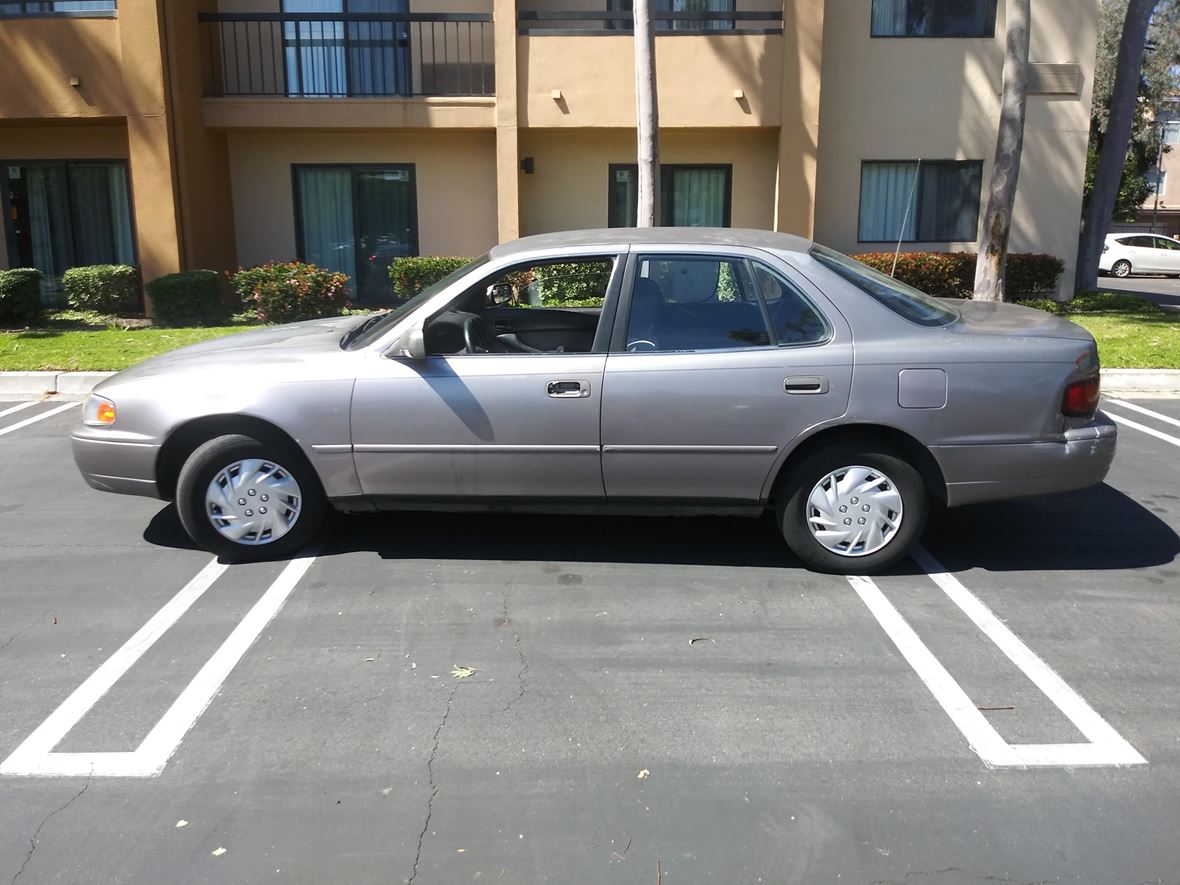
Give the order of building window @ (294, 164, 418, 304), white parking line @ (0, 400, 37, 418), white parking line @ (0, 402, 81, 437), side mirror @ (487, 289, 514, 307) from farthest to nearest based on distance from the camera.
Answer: building window @ (294, 164, 418, 304)
white parking line @ (0, 400, 37, 418)
white parking line @ (0, 402, 81, 437)
side mirror @ (487, 289, 514, 307)

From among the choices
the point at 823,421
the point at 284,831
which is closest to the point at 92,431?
the point at 284,831

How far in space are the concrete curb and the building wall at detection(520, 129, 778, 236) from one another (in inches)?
257

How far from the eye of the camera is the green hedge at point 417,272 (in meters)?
14.7

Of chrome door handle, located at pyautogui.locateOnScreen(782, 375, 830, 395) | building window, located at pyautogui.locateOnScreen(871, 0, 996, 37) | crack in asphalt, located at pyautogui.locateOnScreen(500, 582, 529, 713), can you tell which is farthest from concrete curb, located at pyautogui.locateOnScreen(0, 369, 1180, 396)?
building window, located at pyautogui.locateOnScreen(871, 0, 996, 37)

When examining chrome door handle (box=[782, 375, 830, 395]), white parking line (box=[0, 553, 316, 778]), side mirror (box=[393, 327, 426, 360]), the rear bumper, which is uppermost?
side mirror (box=[393, 327, 426, 360])

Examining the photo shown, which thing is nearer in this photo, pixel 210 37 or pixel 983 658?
pixel 983 658

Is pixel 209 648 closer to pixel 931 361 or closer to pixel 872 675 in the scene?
pixel 872 675

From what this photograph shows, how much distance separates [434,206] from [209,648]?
1238 cm

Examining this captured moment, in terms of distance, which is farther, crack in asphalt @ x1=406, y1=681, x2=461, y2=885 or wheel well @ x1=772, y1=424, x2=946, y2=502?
wheel well @ x1=772, y1=424, x2=946, y2=502

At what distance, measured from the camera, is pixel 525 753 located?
3803 mm

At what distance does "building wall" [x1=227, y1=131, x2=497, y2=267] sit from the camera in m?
16.0

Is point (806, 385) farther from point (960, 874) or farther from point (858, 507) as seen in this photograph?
point (960, 874)

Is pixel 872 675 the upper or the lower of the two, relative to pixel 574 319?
lower

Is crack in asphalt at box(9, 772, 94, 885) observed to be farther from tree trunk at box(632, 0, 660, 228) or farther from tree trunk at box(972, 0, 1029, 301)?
tree trunk at box(972, 0, 1029, 301)
